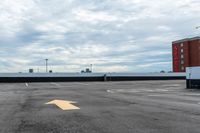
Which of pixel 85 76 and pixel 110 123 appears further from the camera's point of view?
pixel 85 76

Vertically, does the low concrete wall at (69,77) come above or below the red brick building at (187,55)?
below

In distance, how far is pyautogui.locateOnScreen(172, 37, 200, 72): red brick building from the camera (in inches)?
4784

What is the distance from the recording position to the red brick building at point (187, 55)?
399 ft

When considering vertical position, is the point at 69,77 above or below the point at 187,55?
below

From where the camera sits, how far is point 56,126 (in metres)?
9.86

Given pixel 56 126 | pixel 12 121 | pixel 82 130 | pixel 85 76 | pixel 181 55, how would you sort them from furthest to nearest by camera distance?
pixel 181 55 → pixel 85 76 → pixel 12 121 → pixel 56 126 → pixel 82 130

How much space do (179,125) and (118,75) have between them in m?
65.4

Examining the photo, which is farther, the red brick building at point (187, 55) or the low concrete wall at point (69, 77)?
→ the red brick building at point (187, 55)

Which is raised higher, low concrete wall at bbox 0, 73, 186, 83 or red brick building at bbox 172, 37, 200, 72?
red brick building at bbox 172, 37, 200, 72

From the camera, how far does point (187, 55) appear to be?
123m

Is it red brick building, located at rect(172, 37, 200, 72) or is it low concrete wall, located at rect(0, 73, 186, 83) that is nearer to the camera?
low concrete wall, located at rect(0, 73, 186, 83)

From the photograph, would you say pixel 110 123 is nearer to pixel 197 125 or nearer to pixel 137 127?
pixel 137 127

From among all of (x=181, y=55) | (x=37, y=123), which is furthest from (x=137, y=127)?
(x=181, y=55)

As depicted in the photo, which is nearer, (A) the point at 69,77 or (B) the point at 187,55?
(A) the point at 69,77
